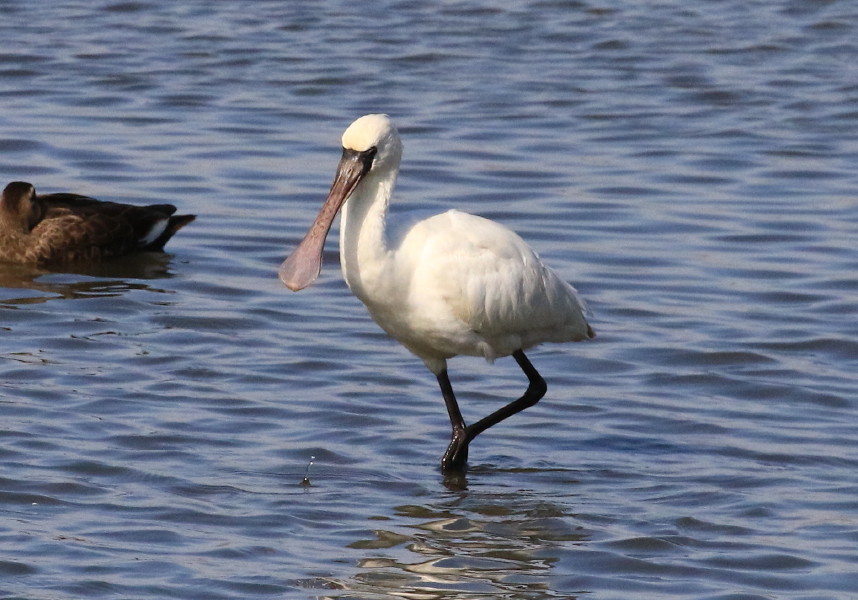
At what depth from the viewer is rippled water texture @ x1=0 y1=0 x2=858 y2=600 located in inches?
251

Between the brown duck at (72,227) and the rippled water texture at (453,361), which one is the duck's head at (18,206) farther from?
the rippled water texture at (453,361)

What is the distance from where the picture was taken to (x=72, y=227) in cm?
1081

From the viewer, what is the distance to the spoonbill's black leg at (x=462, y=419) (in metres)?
7.52

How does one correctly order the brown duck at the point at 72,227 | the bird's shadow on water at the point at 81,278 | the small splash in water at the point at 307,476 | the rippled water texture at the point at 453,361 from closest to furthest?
1. the rippled water texture at the point at 453,361
2. the small splash in water at the point at 307,476
3. the bird's shadow on water at the point at 81,278
4. the brown duck at the point at 72,227

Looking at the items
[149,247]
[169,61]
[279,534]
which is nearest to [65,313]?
[149,247]

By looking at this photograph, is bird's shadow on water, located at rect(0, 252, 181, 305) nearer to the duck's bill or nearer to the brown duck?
the brown duck

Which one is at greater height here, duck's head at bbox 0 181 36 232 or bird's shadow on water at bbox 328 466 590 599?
duck's head at bbox 0 181 36 232

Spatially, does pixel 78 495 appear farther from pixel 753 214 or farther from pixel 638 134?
pixel 638 134

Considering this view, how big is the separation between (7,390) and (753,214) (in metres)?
5.62

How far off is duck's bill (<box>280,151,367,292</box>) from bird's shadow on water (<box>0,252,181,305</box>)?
2779mm

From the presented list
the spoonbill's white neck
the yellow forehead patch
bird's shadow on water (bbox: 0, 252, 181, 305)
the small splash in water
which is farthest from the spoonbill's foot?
bird's shadow on water (bbox: 0, 252, 181, 305)

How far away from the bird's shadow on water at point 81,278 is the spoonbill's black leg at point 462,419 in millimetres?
3087

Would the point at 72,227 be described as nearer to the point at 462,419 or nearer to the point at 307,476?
the point at 462,419

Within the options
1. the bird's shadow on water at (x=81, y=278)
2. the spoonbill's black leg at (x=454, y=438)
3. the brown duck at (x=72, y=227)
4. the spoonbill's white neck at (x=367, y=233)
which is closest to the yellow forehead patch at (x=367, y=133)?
the spoonbill's white neck at (x=367, y=233)
